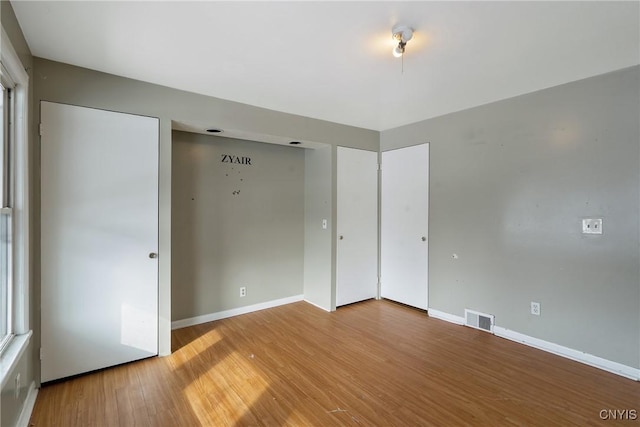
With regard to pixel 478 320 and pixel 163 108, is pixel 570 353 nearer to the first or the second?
pixel 478 320

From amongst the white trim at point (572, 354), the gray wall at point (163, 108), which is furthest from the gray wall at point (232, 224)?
the white trim at point (572, 354)

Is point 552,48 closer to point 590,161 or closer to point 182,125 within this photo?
point 590,161

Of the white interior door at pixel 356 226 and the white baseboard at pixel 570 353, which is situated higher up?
the white interior door at pixel 356 226

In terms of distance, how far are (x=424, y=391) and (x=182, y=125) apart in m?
3.18

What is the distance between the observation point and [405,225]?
4.07 meters

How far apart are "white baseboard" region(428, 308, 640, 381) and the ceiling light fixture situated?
9.61 ft

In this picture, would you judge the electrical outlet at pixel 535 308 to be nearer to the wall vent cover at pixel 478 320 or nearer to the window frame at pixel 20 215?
the wall vent cover at pixel 478 320

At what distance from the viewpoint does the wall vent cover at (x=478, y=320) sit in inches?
127

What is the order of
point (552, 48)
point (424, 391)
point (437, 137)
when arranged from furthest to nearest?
point (437, 137), point (424, 391), point (552, 48)

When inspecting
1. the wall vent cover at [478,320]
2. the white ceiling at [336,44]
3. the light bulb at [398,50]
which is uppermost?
the white ceiling at [336,44]

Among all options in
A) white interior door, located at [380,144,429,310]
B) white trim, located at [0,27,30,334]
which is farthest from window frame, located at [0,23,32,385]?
white interior door, located at [380,144,429,310]

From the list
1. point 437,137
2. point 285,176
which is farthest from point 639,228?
point 285,176

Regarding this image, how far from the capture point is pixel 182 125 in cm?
296

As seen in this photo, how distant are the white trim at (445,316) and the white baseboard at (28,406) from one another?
3752 millimetres
